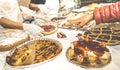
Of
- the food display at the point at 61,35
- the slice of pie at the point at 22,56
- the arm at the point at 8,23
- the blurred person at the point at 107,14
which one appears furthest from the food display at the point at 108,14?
the arm at the point at 8,23

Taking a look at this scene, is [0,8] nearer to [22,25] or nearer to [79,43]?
[22,25]

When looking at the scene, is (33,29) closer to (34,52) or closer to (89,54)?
(34,52)

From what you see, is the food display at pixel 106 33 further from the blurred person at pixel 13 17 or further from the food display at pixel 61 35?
the blurred person at pixel 13 17

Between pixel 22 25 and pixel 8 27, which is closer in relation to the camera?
pixel 22 25

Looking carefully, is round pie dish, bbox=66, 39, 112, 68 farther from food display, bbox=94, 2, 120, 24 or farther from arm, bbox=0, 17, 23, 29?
arm, bbox=0, 17, 23, 29

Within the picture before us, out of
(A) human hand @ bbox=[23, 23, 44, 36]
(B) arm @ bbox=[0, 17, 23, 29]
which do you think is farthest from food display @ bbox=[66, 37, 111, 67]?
(B) arm @ bbox=[0, 17, 23, 29]

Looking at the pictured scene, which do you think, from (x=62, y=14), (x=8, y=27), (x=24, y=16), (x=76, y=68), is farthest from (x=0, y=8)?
(x=76, y=68)
